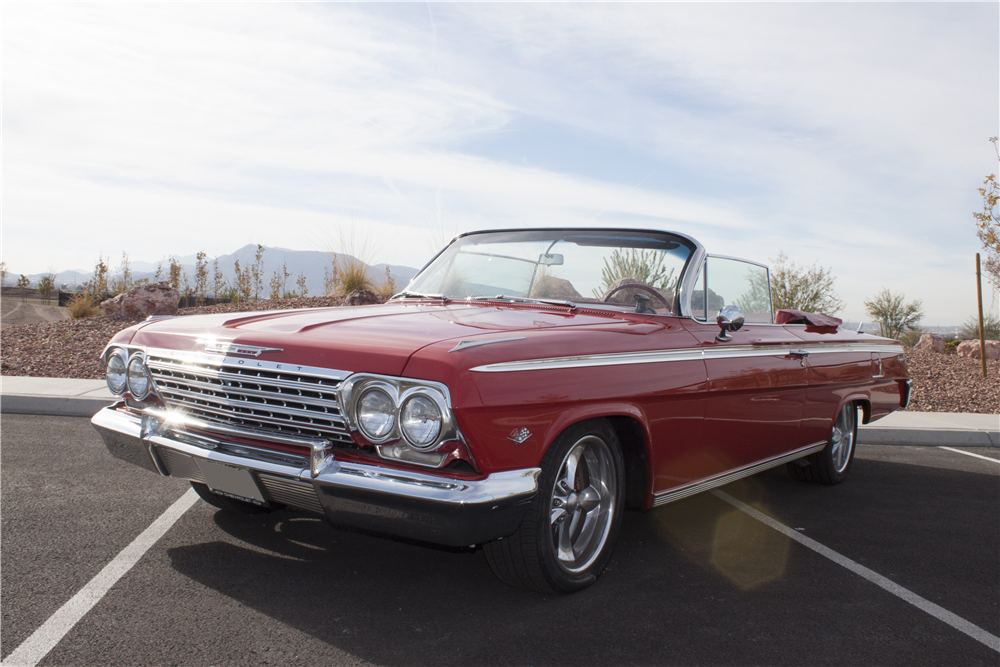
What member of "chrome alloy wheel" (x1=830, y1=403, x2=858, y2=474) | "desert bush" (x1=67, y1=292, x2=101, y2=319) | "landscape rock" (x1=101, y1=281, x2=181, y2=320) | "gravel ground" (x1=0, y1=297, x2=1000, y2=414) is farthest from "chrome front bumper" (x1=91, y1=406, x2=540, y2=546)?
"desert bush" (x1=67, y1=292, x2=101, y2=319)

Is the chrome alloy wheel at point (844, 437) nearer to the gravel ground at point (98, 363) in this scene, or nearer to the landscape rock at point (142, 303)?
the gravel ground at point (98, 363)

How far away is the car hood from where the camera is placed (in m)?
2.51

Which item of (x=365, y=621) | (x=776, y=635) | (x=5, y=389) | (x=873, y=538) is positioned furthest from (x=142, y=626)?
(x=5, y=389)

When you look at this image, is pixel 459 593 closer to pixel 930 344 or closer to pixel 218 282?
pixel 218 282

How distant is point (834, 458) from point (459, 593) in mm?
3514

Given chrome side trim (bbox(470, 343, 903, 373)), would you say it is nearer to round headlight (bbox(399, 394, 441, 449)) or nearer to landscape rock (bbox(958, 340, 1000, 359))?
round headlight (bbox(399, 394, 441, 449))

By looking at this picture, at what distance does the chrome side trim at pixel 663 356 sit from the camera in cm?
257

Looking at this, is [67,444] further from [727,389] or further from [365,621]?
[727,389]

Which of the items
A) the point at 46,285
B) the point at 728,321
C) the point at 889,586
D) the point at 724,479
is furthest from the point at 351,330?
the point at 46,285

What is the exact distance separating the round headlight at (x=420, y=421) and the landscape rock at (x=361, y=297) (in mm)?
8856

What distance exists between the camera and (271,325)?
9.57 feet

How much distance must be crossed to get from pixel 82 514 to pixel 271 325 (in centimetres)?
181

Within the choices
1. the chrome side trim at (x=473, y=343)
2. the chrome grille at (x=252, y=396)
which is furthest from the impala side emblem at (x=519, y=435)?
the chrome grille at (x=252, y=396)

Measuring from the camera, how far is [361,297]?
11219mm
